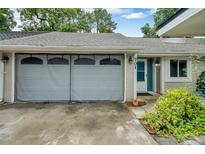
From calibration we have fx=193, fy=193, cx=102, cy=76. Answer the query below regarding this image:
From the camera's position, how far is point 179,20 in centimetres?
376

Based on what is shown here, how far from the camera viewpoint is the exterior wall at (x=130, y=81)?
9.27 meters

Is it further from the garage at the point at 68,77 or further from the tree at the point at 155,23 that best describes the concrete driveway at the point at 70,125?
the tree at the point at 155,23

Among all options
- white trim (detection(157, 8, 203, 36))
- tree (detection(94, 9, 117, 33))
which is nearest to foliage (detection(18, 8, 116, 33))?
tree (detection(94, 9, 117, 33))

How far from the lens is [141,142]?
176 inches

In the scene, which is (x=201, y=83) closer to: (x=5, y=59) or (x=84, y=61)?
(x=84, y=61)

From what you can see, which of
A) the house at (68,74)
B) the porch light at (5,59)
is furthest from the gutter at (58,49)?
the porch light at (5,59)

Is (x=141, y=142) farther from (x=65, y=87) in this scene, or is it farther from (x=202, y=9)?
(x=65, y=87)

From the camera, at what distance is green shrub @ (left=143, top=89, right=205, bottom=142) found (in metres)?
5.16

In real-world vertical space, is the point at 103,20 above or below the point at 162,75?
above

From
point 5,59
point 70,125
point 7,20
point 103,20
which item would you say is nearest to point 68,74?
point 5,59

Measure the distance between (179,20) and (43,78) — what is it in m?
7.29

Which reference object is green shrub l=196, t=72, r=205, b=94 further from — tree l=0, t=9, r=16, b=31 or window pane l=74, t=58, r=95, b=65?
tree l=0, t=9, r=16, b=31
